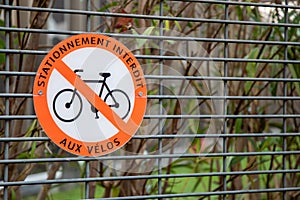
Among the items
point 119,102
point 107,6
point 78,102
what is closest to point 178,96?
point 119,102

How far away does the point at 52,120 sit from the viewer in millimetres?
1567

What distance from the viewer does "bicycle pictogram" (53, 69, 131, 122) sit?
1585 mm

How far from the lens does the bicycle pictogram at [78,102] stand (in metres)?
1.58

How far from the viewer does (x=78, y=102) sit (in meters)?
1.62

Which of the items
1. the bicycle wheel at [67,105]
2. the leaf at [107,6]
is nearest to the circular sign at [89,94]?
the bicycle wheel at [67,105]

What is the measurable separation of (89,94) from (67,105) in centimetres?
8

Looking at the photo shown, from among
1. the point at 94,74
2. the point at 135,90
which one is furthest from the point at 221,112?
the point at 94,74

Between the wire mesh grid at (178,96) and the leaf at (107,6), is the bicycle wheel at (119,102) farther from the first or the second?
the leaf at (107,6)

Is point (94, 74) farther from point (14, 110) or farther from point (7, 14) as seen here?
point (14, 110)

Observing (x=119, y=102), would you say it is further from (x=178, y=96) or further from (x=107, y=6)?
(x=107, y=6)

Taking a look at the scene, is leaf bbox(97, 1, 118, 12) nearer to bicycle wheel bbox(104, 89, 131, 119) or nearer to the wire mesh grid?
the wire mesh grid

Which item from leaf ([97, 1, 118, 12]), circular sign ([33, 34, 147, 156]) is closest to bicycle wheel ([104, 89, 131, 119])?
circular sign ([33, 34, 147, 156])

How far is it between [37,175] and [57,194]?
0.78 ft

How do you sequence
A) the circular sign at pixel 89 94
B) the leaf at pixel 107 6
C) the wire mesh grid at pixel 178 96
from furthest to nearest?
the leaf at pixel 107 6 → the wire mesh grid at pixel 178 96 → the circular sign at pixel 89 94
